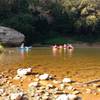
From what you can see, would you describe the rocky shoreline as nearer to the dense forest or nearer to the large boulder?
the large boulder

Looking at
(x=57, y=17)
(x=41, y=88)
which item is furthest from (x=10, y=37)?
(x=41, y=88)

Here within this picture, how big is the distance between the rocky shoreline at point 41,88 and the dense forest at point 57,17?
43.6 m

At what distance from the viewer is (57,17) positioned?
66.4 meters

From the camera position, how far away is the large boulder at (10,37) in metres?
48.8

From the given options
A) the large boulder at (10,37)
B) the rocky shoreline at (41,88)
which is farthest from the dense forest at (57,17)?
the rocky shoreline at (41,88)

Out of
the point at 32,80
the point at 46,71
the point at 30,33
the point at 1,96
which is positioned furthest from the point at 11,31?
the point at 1,96

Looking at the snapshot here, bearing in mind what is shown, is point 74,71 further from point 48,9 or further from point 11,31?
point 48,9

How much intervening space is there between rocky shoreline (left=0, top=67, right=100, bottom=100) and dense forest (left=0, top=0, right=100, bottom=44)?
43575 millimetres

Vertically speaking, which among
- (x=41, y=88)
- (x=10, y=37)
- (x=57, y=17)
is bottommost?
(x=10, y=37)

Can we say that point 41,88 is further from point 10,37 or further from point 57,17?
point 57,17

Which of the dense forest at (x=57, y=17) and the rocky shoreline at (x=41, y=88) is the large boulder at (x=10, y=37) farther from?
the rocky shoreline at (x=41, y=88)

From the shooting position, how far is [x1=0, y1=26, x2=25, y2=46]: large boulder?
4884cm

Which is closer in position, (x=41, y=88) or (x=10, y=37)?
(x=41, y=88)

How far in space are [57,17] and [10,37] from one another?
60.4ft
